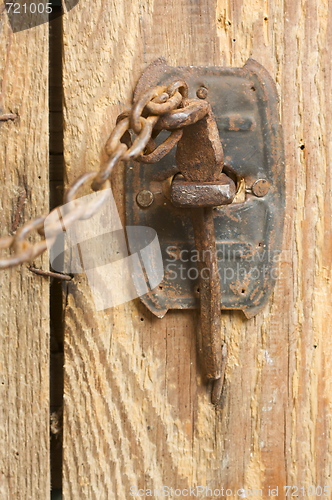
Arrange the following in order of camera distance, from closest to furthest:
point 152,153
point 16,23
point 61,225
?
1. point 61,225
2. point 152,153
3. point 16,23

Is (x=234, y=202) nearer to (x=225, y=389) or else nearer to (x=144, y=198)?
(x=144, y=198)

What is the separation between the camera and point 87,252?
0.61 metres

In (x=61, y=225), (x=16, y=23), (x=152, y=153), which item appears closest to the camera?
(x=61, y=225)

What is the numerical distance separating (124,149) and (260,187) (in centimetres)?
31

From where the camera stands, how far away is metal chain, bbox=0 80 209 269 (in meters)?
0.30

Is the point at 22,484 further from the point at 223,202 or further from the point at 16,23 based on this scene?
the point at 16,23

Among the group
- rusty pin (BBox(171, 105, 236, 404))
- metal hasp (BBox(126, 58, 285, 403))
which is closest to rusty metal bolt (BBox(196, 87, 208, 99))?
metal hasp (BBox(126, 58, 285, 403))

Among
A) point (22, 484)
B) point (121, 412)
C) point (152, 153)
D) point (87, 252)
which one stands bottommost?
point (22, 484)

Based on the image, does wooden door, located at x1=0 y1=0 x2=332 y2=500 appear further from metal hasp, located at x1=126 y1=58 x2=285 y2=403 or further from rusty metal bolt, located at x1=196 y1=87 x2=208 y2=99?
rusty metal bolt, located at x1=196 y1=87 x2=208 y2=99

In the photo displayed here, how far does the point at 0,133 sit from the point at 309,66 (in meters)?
0.50

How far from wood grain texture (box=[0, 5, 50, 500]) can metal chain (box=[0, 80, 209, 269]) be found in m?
0.22

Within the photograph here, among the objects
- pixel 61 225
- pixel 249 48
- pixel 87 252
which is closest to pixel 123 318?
pixel 87 252

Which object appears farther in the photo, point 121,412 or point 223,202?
point 121,412

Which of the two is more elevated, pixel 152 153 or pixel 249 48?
pixel 249 48
